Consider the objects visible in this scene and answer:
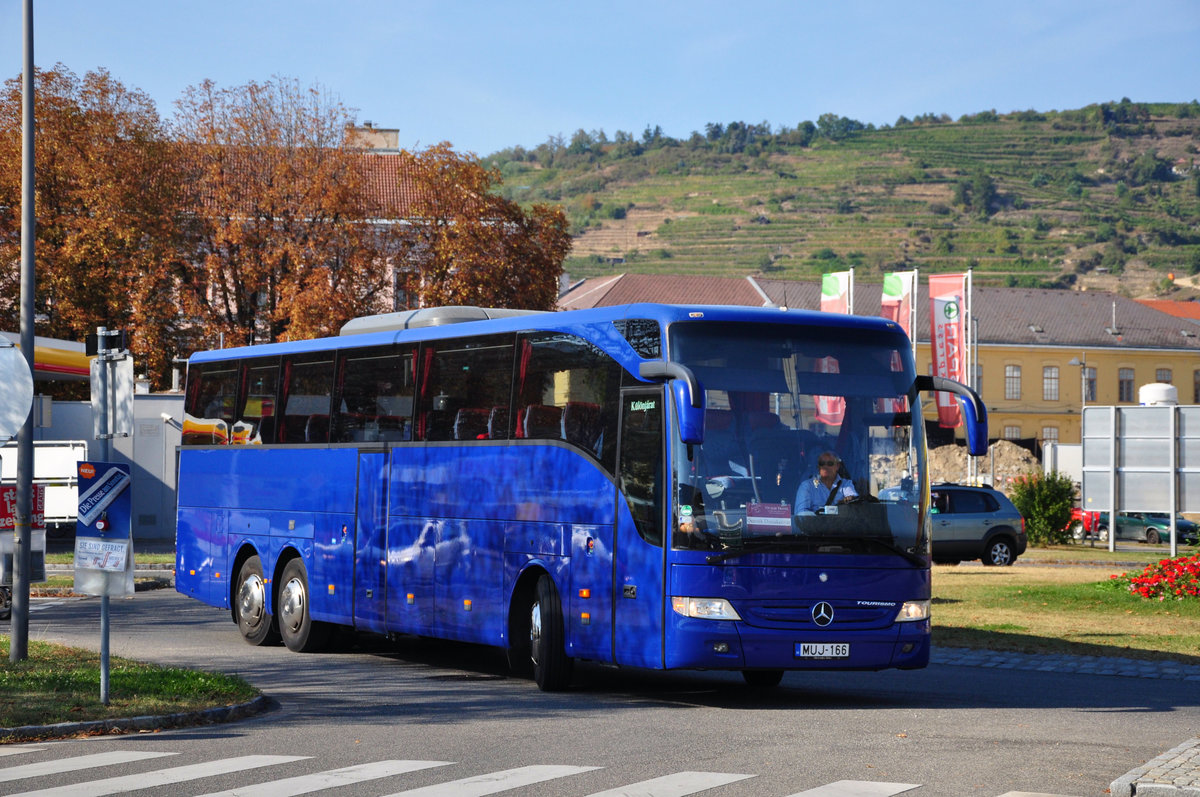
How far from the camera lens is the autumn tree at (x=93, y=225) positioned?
139 feet

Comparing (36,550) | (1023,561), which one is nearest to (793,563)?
(36,550)

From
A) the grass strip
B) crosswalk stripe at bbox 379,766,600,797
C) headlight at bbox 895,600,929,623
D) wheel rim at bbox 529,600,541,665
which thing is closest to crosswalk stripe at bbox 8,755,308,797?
crosswalk stripe at bbox 379,766,600,797

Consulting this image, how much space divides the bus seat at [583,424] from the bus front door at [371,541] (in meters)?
3.21

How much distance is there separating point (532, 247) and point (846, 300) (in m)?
12.8

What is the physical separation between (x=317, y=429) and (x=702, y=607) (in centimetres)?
658

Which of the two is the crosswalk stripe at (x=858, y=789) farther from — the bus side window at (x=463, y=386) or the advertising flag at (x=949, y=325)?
the advertising flag at (x=949, y=325)

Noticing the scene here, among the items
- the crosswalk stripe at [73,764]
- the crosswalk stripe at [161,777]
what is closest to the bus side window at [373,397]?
the crosswalk stripe at [73,764]

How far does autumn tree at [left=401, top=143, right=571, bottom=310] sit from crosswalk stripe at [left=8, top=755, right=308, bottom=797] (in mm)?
33435

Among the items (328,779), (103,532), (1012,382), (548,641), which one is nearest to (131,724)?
(103,532)

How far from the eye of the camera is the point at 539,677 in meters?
13.5

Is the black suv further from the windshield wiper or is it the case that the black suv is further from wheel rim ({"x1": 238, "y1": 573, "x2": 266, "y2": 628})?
the windshield wiper

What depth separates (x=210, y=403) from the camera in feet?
63.9

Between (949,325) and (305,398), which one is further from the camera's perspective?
(949,325)

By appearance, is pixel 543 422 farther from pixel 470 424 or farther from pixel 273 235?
pixel 273 235
